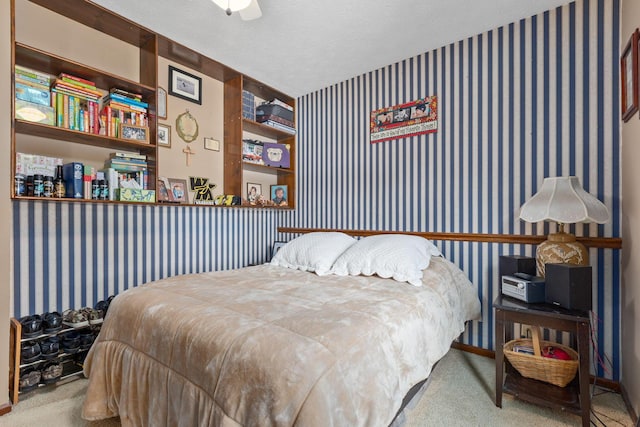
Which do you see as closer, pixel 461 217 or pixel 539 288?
pixel 539 288

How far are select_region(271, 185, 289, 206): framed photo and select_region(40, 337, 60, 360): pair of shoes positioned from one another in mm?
2339

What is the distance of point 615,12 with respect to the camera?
6.65 ft

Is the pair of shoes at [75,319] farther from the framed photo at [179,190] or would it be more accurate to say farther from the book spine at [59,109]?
the book spine at [59,109]

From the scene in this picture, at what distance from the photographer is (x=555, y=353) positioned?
1.85m

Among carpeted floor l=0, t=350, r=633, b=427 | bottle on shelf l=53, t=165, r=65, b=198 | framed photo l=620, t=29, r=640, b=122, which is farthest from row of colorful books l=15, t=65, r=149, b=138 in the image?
framed photo l=620, t=29, r=640, b=122

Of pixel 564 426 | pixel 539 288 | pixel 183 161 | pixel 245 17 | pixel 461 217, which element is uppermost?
pixel 245 17

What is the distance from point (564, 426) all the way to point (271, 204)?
2.93 metres

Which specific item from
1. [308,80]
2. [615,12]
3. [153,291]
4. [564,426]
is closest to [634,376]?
[564,426]

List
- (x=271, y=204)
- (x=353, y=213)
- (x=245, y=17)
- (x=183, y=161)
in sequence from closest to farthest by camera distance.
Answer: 1. (x=245, y=17)
2. (x=183, y=161)
3. (x=353, y=213)
4. (x=271, y=204)

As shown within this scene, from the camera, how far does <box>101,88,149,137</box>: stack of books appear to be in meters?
2.25

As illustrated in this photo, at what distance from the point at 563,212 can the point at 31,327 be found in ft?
10.6

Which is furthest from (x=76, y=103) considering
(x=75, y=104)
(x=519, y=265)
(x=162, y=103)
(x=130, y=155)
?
(x=519, y=265)

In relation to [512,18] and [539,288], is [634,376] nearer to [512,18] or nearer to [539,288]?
[539,288]

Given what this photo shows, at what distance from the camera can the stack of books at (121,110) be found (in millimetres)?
2250
